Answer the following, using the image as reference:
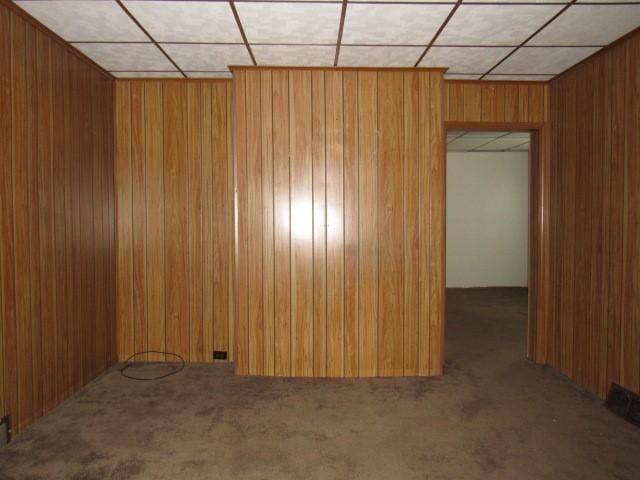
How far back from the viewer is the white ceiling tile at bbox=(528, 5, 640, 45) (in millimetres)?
2355

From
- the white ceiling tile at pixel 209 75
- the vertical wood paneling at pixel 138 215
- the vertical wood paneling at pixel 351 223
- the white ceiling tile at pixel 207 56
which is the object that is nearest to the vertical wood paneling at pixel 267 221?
the white ceiling tile at pixel 207 56

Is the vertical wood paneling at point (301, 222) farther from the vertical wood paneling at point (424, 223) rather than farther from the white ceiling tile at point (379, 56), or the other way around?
the vertical wood paneling at point (424, 223)

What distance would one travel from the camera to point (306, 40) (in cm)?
278

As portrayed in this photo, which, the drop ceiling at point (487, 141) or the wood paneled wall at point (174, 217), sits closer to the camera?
the wood paneled wall at point (174, 217)

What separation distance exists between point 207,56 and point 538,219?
334cm

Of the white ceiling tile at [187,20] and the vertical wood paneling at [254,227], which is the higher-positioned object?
the white ceiling tile at [187,20]

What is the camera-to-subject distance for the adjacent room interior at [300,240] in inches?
92.4

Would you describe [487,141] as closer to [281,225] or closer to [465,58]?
[465,58]

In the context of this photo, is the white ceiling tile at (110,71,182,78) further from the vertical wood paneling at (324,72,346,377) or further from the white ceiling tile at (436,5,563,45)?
the white ceiling tile at (436,5,563,45)

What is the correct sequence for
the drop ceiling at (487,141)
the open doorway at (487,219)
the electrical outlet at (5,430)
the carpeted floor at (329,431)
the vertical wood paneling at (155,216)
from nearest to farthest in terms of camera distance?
the carpeted floor at (329,431)
the electrical outlet at (5,430)
the vertical wood paneling at (155,216)
the drop ceiling at (487,141)
the open doorway at (487,219)

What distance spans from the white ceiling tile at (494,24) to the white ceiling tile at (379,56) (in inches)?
10.4

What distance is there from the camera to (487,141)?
6.72 meters

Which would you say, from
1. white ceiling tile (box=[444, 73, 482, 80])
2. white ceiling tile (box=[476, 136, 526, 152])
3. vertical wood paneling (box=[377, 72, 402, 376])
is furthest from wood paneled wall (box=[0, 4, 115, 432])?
white ceiling tile (box=[476, 136, 526, 152])

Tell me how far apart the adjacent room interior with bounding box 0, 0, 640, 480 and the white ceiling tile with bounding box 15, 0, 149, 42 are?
0.02 m
